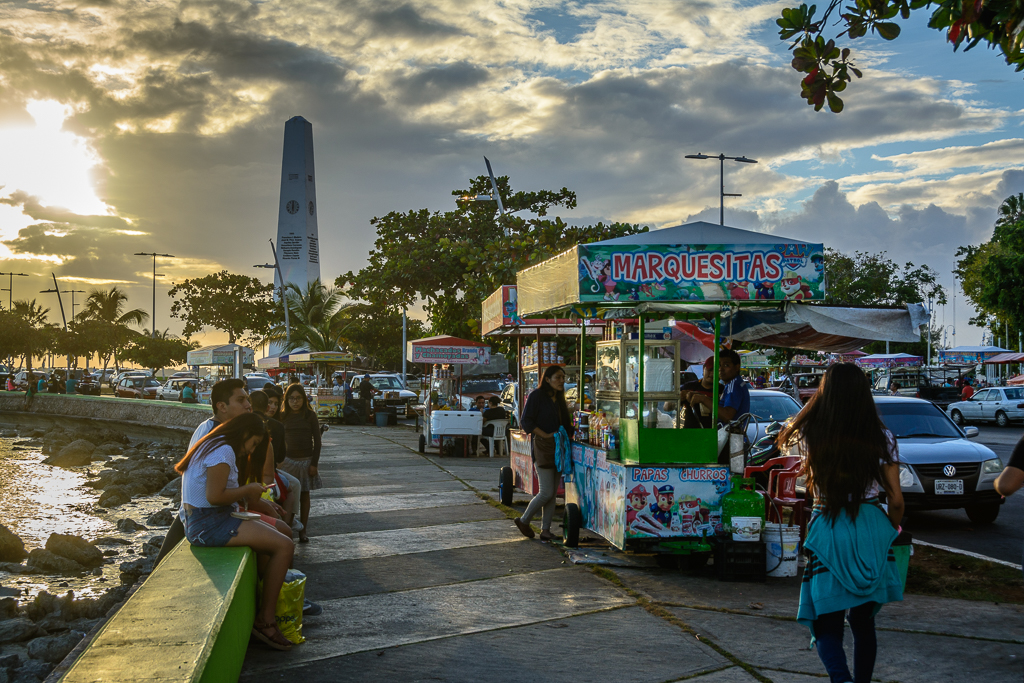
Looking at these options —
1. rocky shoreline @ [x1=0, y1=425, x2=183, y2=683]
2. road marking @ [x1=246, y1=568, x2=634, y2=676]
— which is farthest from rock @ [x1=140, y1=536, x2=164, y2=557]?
road marking @ [x1=246, y1=568, x2=634, y2=676]

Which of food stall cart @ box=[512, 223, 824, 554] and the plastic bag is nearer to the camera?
the plastic bag

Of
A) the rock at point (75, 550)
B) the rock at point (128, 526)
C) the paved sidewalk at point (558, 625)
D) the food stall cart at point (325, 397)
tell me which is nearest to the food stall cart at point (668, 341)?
the paved sidewalk at point (558, 625)

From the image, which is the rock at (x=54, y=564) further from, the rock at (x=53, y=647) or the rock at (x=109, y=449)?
the rock at (x=109, y=449)

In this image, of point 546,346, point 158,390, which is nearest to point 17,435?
point 158,390

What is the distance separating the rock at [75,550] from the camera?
35.7ft

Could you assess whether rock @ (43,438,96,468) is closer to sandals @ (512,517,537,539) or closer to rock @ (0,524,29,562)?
rock @ (0,524,29,562)

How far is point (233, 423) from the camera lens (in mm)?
5570

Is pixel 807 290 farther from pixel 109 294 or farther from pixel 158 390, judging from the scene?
pixel 109 294

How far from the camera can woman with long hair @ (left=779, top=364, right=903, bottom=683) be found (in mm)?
3738

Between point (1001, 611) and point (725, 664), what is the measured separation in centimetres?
263

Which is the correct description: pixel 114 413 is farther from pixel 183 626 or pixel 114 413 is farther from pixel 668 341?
pixel 183 626

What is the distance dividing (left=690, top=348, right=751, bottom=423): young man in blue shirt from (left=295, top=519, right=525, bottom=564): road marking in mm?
2676

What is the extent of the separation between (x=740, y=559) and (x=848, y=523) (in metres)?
3.56

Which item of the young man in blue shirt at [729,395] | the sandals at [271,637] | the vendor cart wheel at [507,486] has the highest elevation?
the young man in blue shirt at [729,395]
